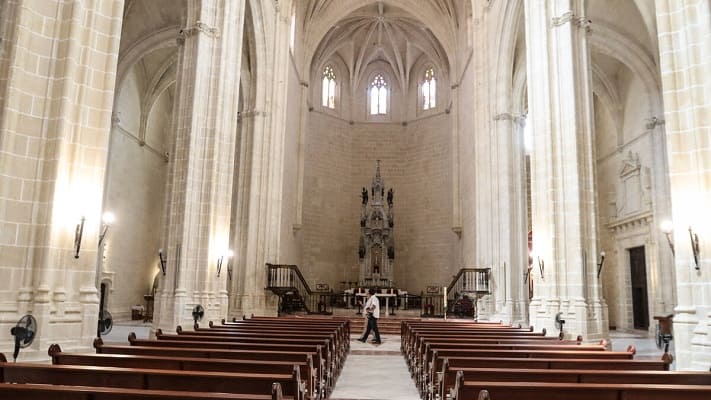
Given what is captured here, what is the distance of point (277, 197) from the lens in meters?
22.5

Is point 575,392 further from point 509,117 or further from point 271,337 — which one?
point 509,117

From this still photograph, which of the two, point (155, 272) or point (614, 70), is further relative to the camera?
point (155, 272)

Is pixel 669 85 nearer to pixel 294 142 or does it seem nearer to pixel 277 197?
pixel 277 197

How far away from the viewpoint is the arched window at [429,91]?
3328cm

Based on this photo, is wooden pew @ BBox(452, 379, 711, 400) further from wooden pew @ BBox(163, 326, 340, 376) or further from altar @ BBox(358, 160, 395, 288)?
altar @ BBox(358, 160, 395, 288)

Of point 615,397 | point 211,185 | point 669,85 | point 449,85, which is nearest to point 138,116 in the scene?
point 211,185

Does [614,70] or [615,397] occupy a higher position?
[614,70]

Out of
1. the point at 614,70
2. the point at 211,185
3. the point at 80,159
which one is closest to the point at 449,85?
the point at 614,70

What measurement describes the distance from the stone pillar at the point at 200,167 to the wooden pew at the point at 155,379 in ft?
25.5

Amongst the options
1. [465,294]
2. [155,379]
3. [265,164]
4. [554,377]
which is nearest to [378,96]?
[265,164]

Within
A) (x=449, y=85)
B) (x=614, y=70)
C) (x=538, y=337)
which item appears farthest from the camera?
(x=449, y=85)

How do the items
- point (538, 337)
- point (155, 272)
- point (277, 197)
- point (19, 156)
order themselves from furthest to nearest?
1. point (155, 272)
2. point (277, 197)
3. point (538, 337)
4. point (19, 156)

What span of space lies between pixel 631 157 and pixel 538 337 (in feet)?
51.2

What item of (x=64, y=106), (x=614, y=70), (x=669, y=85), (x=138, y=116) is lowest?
(x=64, y=106)
